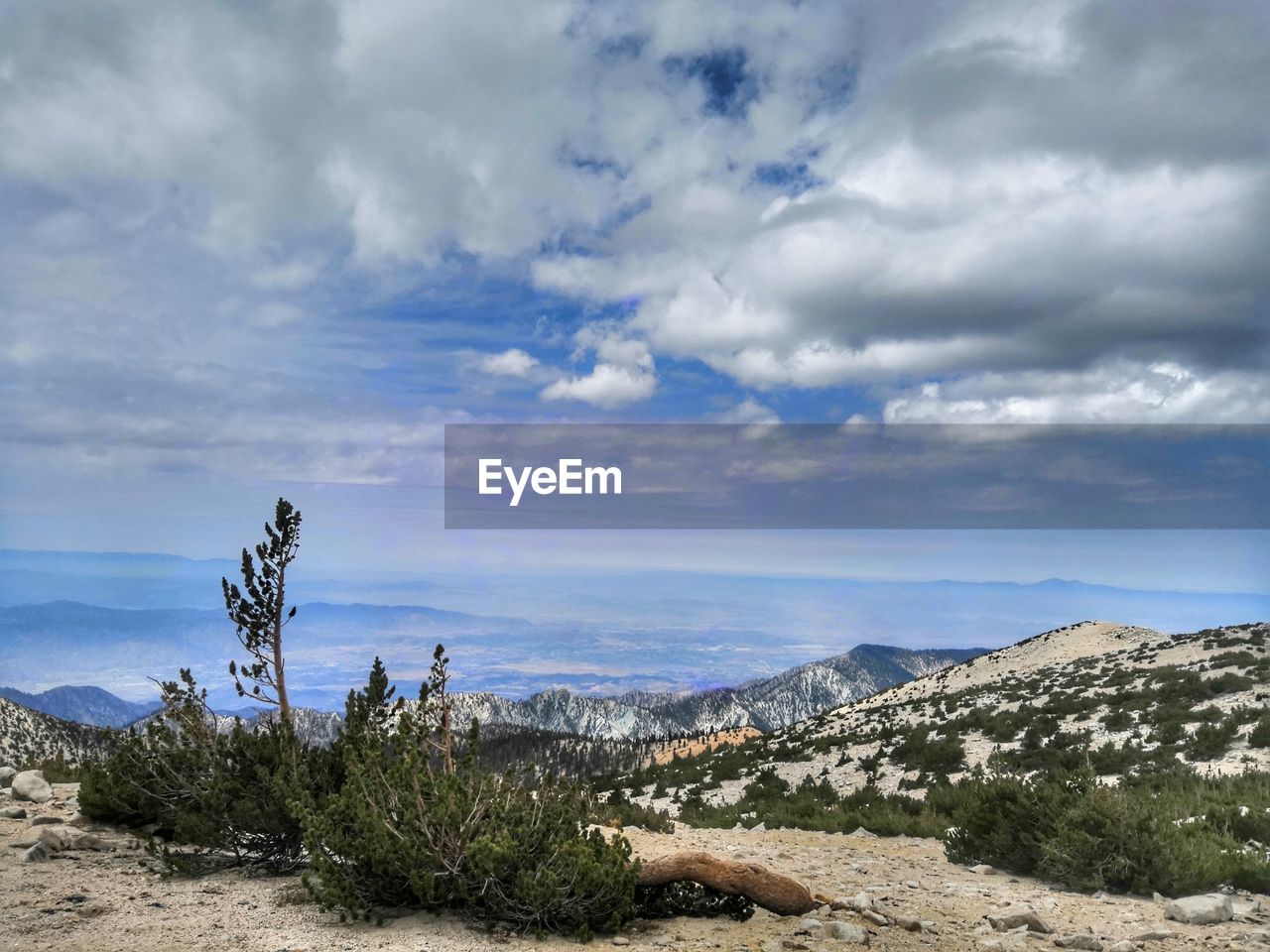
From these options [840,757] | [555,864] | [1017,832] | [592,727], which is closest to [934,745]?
[840,757]

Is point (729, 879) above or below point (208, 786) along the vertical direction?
below

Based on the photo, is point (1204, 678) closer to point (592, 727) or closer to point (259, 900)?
point (259, 900)

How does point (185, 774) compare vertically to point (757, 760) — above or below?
above

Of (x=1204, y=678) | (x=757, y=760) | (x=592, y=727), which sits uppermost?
(x=1204, y=678)

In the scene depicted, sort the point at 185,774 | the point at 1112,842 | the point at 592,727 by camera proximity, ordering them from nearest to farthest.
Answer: the point at 1112,842, the point at 185,774, the point at 592,727

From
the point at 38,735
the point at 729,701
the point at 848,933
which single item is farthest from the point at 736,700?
the point at 848,933

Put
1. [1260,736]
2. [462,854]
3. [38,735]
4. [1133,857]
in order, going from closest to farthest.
A: [462,854] → [1133,857] → [1260,736] → [38,735]

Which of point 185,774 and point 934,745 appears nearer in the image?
point 185,774

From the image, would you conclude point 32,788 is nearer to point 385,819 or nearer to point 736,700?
point 385,819
